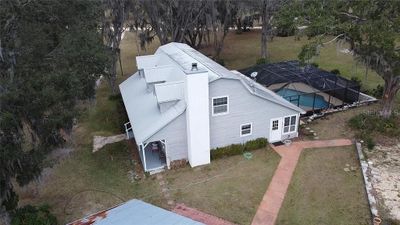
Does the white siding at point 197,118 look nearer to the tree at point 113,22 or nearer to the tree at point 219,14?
the tree at point 113,22

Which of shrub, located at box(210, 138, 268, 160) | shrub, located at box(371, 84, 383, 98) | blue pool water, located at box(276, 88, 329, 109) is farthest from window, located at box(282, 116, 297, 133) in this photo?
shrub, located at box(371, 84, 383, 98)

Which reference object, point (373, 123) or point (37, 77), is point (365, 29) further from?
point (37, 77)

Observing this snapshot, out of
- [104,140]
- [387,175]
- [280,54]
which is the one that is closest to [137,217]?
[104,140]

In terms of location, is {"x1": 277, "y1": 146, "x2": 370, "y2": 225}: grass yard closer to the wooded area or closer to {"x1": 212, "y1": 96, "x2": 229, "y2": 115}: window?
{"x1": 212, "y1": 96, "x2": 229, "y2": 115}: window

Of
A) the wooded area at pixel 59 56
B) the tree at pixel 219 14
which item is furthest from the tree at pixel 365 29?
the tree at pixel 219 14

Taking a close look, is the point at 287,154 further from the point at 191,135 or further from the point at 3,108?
the point at 3,108

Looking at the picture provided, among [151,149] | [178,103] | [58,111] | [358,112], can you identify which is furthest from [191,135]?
[358,112]
